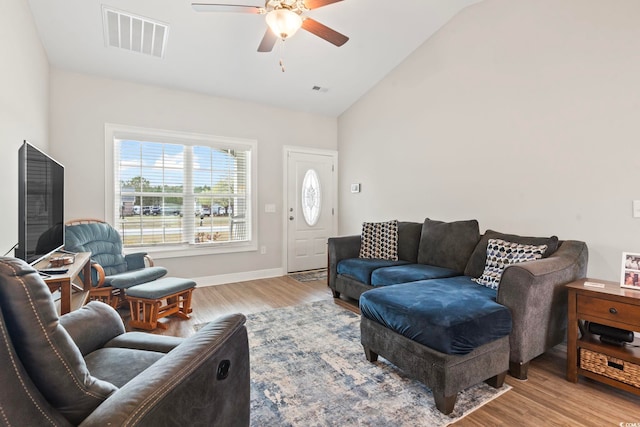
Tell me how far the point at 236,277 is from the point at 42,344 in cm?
401

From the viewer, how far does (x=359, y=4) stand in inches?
126

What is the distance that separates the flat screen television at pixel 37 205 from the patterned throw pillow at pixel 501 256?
3.15 m

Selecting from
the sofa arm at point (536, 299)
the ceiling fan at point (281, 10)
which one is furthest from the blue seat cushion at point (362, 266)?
the ceiling fan at point (281, 10)

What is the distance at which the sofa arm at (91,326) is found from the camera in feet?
4.77

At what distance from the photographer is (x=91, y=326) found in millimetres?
1543

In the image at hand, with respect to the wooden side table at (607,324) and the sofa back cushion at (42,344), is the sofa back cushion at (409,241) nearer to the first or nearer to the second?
the wooden side table at (607,324)

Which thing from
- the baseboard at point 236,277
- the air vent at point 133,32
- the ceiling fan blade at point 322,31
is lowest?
the baseboard at point 236,277

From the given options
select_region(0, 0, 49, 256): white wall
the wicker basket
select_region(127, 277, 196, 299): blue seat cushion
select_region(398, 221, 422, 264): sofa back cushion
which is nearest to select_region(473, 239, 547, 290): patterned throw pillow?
the wicker basket

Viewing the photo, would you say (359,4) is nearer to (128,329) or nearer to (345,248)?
(345,248)

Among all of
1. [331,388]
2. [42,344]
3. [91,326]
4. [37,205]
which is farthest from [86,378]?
[37,205]

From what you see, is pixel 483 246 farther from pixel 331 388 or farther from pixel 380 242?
pixel 331 388

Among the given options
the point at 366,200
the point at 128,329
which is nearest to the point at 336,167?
the point at 366,200

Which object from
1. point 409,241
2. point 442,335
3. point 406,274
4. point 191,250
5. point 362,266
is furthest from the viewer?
point 191,250

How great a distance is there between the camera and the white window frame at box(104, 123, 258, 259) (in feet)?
12.5
